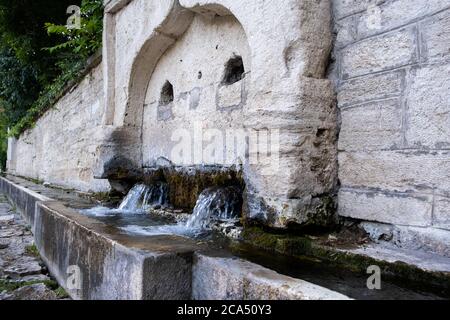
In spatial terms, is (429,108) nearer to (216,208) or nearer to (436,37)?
(436,37)

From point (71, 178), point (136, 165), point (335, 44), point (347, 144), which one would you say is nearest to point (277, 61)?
point (335, 44)

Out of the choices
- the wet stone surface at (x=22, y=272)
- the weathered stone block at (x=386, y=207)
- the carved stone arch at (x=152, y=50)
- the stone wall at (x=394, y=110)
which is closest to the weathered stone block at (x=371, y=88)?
the stone wall at (x=394, y=110)

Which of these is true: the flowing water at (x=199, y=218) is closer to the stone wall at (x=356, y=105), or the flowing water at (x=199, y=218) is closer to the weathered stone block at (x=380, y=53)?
the stone wall at (x=356, y=105)

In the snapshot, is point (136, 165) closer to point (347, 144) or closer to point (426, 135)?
point (347, 144)

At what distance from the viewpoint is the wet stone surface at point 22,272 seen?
92.4 inches

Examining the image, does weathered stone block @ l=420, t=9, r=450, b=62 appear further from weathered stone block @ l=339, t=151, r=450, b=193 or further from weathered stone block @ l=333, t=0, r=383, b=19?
weathered stone block @ l=339, t=151, r=450, b=193

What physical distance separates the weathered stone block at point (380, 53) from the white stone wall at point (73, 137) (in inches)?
125

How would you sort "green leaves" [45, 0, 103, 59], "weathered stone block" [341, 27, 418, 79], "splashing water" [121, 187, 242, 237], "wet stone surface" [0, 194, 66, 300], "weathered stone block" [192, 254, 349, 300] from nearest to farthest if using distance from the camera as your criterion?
"weathered stone block" [192, 254, 349, 300], "weathered stone block" [341, 27, 418, 79], "wet stone surface" [0, 194, 66, 300], "splashing water" [121, 187, 242, 237], "green leaves" [45, 0, 103, 59]

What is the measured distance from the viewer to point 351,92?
208cm

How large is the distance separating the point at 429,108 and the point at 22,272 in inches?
114

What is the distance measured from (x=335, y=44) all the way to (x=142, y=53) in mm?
2419

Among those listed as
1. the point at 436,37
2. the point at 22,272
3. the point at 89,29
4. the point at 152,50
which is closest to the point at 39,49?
the point at 89,29

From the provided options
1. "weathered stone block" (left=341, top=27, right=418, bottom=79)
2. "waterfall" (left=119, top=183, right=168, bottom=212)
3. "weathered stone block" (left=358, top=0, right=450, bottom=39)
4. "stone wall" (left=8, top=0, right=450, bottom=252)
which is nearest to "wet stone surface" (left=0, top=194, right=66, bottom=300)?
"waterfall" (left=119, top=183, right=168, bottom=212)

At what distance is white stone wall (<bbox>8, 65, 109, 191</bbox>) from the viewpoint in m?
5.45
